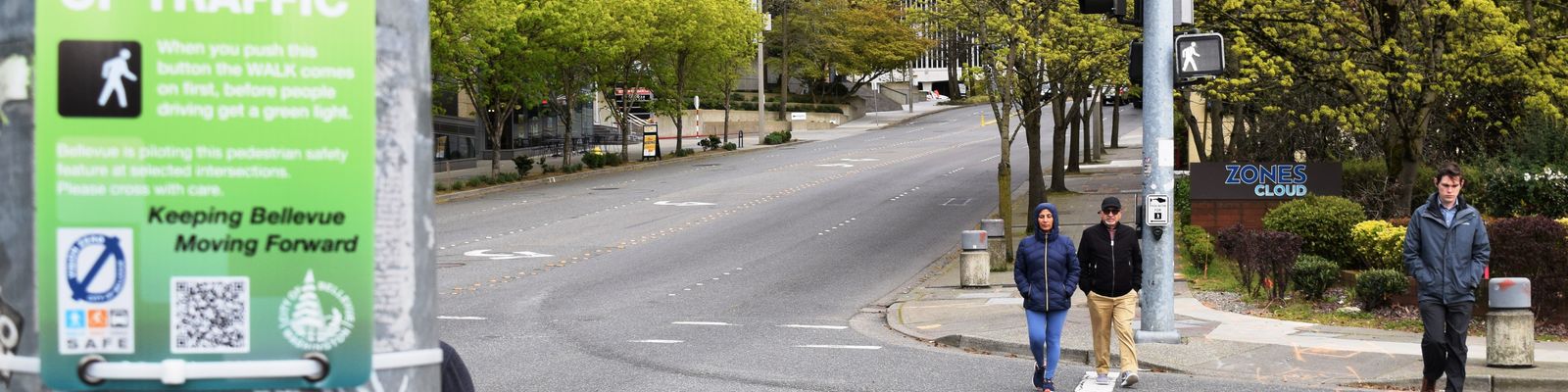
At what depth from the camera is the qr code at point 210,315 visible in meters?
3.60

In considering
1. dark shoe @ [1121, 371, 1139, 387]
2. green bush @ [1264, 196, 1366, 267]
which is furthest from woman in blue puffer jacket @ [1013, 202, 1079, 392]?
green bush @ [1264, 196, 1366, 267]

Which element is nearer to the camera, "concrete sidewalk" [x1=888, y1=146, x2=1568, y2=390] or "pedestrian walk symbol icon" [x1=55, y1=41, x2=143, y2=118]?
"pedestrian walk symbol icon" [x1=55, y1=41, x2=143, y2=118]

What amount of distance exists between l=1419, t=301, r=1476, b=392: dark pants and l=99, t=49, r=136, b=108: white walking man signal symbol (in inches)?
339

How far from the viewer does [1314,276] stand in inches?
631

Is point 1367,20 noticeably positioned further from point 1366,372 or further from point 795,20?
point 795,20

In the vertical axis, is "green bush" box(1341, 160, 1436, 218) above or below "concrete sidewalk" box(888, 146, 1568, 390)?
above

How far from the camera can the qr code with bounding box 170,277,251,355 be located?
360 cm

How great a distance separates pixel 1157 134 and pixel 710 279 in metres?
8.54

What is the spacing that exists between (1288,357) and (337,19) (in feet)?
34.4

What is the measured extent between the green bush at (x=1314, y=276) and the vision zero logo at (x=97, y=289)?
1421 cm

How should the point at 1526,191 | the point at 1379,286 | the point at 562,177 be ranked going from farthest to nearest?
the point at 562,177, the point at 1526,191, the point at 1379,286

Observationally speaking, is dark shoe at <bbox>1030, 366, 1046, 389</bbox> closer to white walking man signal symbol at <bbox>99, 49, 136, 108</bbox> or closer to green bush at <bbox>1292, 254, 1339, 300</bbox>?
green bush at <bbox>1292, 254, 1339, 300</bbox>

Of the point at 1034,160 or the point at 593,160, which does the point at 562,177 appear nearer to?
the point at 593,160

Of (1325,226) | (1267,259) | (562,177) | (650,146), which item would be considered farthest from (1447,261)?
(650,146)
